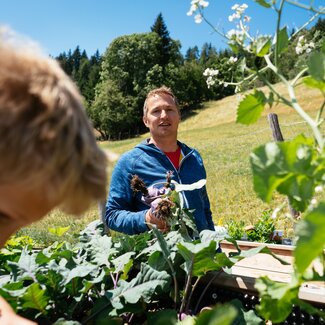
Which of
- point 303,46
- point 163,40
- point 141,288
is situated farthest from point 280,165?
point 163,40

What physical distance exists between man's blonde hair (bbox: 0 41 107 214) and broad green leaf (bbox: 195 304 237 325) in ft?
0.81

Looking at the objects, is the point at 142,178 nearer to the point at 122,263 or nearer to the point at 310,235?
the point at 122,263

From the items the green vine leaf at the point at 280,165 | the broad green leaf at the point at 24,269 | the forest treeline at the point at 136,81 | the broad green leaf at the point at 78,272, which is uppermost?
the forest treeline at the point at 136,81

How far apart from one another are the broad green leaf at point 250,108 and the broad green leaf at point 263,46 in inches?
4.7

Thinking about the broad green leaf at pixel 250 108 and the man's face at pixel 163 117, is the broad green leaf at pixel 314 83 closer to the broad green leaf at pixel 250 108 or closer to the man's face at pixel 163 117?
the broad green leaf at pixel 250 108

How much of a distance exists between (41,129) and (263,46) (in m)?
0.57

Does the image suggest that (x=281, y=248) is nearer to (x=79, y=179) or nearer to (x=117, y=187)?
(x=117, y=187)

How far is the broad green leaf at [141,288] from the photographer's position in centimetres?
95

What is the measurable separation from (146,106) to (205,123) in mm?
36093

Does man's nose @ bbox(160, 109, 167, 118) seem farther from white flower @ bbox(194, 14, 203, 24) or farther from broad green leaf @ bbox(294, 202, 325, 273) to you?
broad green leaf @ bbox(294, 202, 325, 273)

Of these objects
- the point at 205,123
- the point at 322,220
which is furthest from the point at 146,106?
the point at 205,123

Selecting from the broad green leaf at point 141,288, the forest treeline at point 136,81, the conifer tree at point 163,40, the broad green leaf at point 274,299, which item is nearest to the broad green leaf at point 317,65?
the broad green leaf at point 274,299

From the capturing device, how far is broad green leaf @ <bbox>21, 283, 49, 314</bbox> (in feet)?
2.88

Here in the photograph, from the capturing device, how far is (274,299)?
66cm
